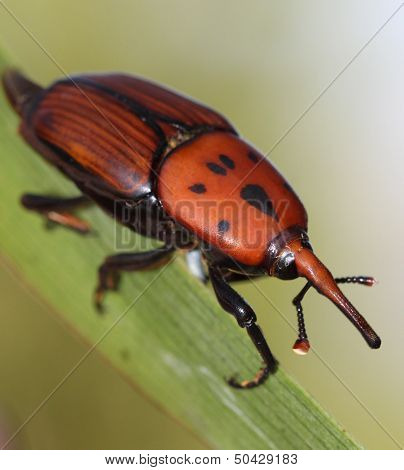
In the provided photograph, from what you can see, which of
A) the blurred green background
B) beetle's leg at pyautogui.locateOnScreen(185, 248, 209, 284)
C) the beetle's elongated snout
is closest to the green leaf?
beetle's leg at pyautogui.locateOnScreen(185, 248, 209, 284)

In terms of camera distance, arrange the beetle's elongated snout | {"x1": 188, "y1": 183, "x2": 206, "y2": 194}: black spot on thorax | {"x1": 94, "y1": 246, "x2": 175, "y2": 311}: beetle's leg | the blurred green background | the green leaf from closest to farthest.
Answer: the green leaf < the beetle's elongated snout < {"x1": 188, "y1": 183, "x2": 206, "y2": 194}: black spot on thorax < {"x1": 94, "y1": 246, "x2": 175, "y2": 311}: beetle's leg < the blurred green background

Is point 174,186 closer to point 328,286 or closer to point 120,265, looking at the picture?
point 120,265

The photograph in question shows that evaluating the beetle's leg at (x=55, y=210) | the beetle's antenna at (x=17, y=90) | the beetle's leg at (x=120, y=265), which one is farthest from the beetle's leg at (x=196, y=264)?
the beetle's antenna at (x=17, y=90)

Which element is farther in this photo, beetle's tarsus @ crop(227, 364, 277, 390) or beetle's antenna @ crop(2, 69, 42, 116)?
beetle's antenna @ crop(2, 69, 42, 116)

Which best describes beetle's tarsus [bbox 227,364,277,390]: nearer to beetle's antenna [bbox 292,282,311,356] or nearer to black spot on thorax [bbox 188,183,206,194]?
beetle's antenna [bbox 292,282,311,356]

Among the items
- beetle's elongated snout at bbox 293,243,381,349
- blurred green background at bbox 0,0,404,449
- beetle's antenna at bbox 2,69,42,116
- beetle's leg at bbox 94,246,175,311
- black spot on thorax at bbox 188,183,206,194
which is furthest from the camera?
blurred green background at bbox 0,0,404,449

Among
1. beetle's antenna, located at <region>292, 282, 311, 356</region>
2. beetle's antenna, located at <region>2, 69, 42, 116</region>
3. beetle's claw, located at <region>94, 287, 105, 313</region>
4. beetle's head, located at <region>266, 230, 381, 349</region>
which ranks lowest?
beetle's claw, located at <region>94, 287, 105, 313</region>

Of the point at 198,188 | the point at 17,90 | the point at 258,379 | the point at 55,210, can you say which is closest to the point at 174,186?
the point at 198,188
